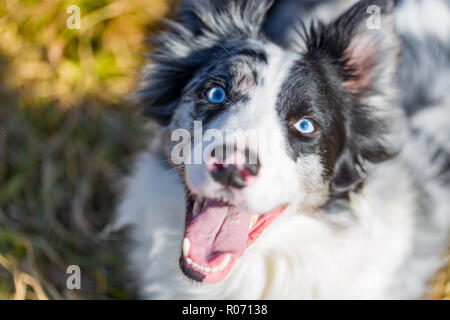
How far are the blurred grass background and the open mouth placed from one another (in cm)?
118

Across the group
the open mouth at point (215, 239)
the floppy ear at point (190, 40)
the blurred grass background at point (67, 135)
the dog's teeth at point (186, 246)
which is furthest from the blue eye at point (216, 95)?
the blurred grass background at point (67, 135)

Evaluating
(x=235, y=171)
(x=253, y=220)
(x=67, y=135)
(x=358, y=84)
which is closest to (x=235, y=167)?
(x=235, y=171)

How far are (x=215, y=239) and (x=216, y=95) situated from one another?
2.18ft

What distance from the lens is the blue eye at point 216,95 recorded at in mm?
2506

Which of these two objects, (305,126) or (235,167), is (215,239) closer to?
(235,167)

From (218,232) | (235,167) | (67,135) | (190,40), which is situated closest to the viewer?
(235,167)

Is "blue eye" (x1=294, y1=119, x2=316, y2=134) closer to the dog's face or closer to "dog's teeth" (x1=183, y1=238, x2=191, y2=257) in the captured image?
the dog's face

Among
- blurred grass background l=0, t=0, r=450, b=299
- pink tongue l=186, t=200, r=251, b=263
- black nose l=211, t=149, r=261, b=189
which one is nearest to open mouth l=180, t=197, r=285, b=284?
pink tongue l=186, t=200, r=251, b=263

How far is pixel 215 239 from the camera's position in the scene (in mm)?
2494

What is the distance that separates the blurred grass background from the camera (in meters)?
3.57

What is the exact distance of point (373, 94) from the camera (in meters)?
2.71
